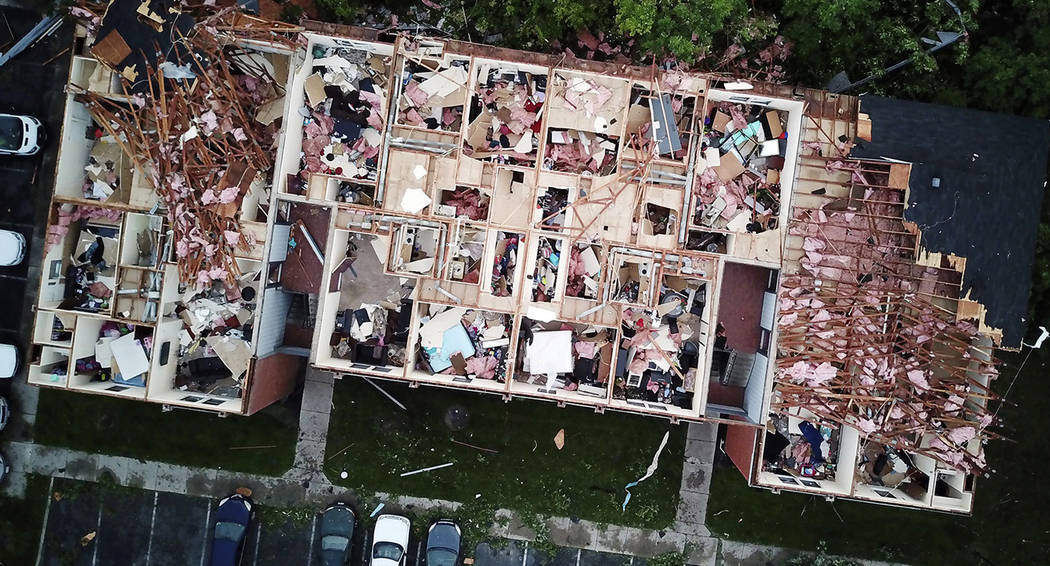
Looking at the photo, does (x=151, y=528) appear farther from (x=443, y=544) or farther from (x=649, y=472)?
(x=649, y=472)

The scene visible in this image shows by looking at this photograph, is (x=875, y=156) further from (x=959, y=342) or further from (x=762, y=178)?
(x=959, y=342)

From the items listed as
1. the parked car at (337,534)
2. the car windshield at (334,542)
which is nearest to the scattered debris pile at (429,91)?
the parked car at (337,534)

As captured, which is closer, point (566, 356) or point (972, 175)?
point (972, 175)

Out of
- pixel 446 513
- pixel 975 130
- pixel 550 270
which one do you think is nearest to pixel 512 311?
pixel 550 270

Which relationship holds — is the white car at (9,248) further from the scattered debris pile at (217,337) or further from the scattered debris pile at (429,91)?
the scattered debris pile at (429,91)

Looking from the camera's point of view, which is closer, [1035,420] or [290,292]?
[290,292]

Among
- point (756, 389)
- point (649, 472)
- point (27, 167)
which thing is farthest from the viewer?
point (27, 167)

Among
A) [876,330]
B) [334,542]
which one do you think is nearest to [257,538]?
[334,542]
